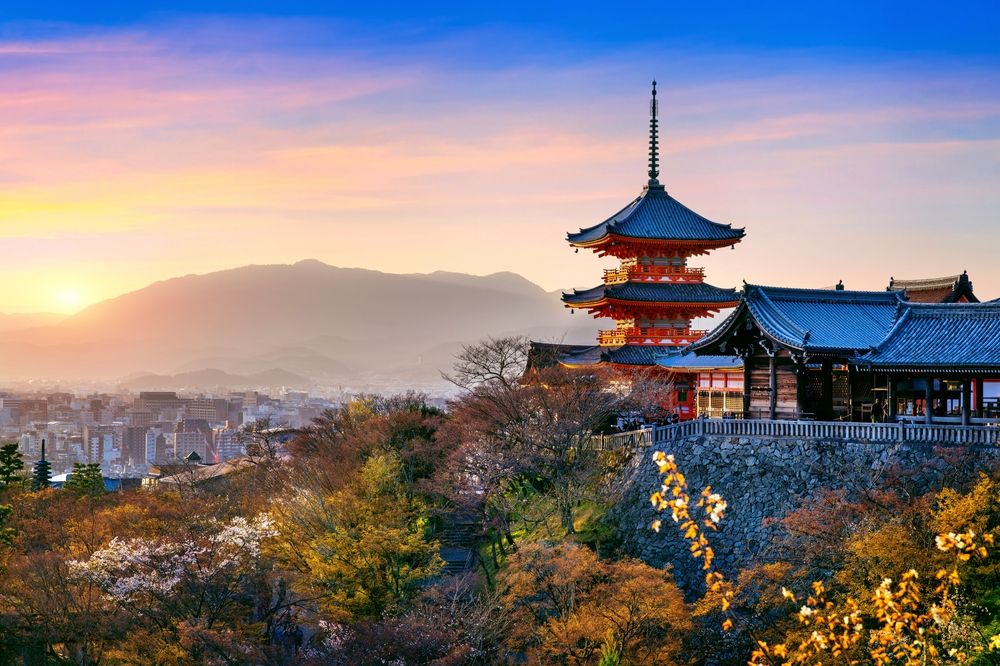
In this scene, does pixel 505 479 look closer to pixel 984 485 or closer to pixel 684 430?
pixel 684 430

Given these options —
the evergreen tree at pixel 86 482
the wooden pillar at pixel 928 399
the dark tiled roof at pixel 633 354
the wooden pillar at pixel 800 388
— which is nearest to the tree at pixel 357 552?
the wooden pillar at pixel 800 388

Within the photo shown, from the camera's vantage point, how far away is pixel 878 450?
30.2 meters

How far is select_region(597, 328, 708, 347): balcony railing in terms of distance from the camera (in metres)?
45.8

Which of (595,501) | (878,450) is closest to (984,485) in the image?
(878,450)

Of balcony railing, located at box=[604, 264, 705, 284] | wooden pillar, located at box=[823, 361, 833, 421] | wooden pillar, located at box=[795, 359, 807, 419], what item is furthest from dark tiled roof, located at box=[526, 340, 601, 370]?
wooden pillar, located at box=[823, 361, 833, 421]

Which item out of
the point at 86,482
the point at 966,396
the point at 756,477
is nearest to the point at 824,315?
the point at 966,396

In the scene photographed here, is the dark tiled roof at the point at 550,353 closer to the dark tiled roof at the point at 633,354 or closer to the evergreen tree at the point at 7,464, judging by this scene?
the dark tiled roof at the point at 633,354

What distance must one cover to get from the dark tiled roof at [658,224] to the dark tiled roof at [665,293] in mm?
1953

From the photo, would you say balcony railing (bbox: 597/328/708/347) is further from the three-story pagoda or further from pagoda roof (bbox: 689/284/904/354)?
pagoda roof (bbox: 689/284/904/354)

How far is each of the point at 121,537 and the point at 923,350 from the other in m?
24.0

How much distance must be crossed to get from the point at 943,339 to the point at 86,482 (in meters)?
35.6

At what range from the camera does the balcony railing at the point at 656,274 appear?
46312 mm

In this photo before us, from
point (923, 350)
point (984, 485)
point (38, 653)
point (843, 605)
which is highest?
point (923, 350)

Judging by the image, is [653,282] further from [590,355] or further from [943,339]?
[943,339]
